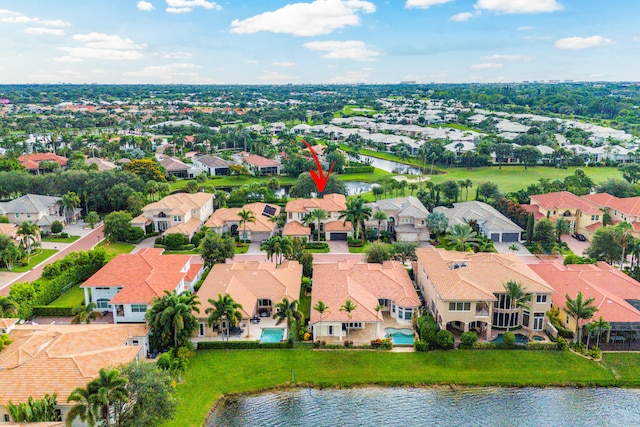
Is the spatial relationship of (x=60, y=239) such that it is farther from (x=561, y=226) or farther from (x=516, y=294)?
(x=561, y=226)

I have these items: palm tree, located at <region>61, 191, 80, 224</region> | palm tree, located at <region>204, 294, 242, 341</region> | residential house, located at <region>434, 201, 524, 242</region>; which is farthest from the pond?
palm tree, located at <region>204, 294, 242, 341</region>

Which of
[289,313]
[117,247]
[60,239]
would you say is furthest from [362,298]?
[60,239]

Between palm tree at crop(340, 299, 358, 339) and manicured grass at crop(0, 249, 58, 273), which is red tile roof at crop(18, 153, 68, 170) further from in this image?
palm tree at crop(340, 299, 358, 339)

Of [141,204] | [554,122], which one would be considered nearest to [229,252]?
[141,204]

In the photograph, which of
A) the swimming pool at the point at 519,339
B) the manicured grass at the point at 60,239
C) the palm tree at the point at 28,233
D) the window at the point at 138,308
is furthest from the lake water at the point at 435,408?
the manicured grass at the point at 60,239

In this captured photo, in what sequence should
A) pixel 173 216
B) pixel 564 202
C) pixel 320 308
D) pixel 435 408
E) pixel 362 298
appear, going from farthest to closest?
pixel 564 202
pixel 173 216
pixel 362 298
pixel 320 308
pixel 435 408
